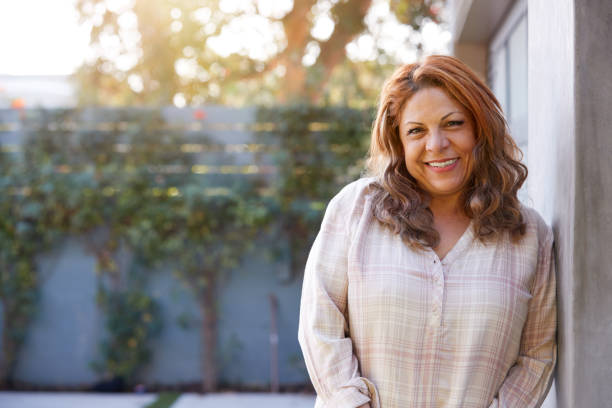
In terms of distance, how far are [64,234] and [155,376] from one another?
4.35 feet

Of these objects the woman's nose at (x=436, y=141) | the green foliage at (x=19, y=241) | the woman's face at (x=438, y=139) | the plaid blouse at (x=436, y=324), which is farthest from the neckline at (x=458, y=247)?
the green foliage at (x=19, y=241)

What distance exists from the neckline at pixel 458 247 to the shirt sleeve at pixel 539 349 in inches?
7.0

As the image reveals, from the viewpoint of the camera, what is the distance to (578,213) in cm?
138

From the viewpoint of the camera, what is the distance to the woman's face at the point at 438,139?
167 cm

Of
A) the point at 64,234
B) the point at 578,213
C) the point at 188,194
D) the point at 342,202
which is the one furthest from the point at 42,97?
the point at 578,213

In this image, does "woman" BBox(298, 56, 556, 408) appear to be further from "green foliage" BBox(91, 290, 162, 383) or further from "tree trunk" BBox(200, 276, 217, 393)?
"green foliage" BBox(91, 290, 162, 383)

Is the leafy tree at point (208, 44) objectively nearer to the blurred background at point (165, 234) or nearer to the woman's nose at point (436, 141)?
the blurred background at point (165, 234)

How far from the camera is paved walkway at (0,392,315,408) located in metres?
4.63

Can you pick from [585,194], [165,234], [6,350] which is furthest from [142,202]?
[585,194]

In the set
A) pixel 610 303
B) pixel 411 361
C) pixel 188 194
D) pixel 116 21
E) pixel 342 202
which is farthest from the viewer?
pixel 116 21

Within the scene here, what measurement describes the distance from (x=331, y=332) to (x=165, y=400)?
11.3ft

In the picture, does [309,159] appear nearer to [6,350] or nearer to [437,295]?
[6,350]

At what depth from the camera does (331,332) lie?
1.66 meters

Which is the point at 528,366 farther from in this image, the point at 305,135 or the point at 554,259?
the point at 305,135
